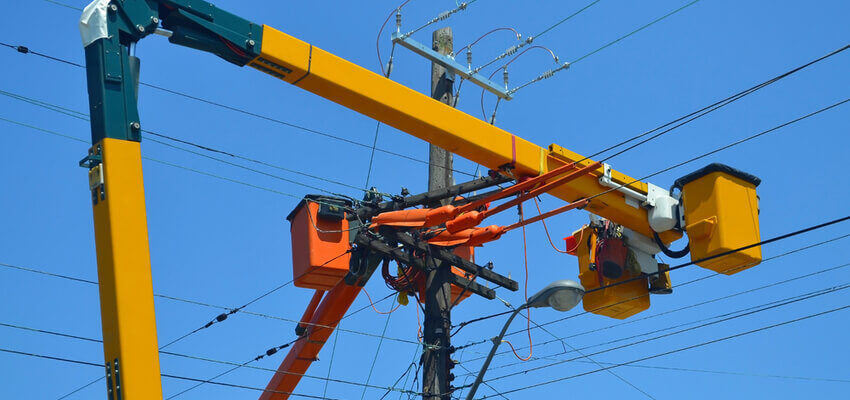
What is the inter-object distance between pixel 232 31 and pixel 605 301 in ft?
21.6

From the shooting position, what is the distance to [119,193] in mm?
12281

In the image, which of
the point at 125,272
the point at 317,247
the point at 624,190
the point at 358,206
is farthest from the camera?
the point at 358,206

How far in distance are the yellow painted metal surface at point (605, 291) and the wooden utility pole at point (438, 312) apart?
6.76 feet

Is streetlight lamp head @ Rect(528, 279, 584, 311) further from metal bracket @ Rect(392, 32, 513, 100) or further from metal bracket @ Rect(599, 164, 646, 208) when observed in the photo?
metal bracket @ Rect(392, 32, 513, 100)

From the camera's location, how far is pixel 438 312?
18281mm

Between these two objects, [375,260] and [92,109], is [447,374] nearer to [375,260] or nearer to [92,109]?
[375,260]

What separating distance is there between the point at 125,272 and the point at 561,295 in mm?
5196

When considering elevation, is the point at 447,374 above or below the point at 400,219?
below

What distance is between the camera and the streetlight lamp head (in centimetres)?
1464

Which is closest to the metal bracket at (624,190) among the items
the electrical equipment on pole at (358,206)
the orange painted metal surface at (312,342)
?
the electrical equipment on pole at (358,206)

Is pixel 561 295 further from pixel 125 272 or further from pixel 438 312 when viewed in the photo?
pixel 125 272

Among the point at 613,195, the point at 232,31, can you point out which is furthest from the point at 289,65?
the point at 613,195

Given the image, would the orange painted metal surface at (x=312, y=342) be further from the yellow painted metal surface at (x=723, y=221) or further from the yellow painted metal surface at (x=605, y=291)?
the yellow painted metal surface at (x=723, y=221)

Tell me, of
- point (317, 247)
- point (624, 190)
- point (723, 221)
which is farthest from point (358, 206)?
point (723, 221)
